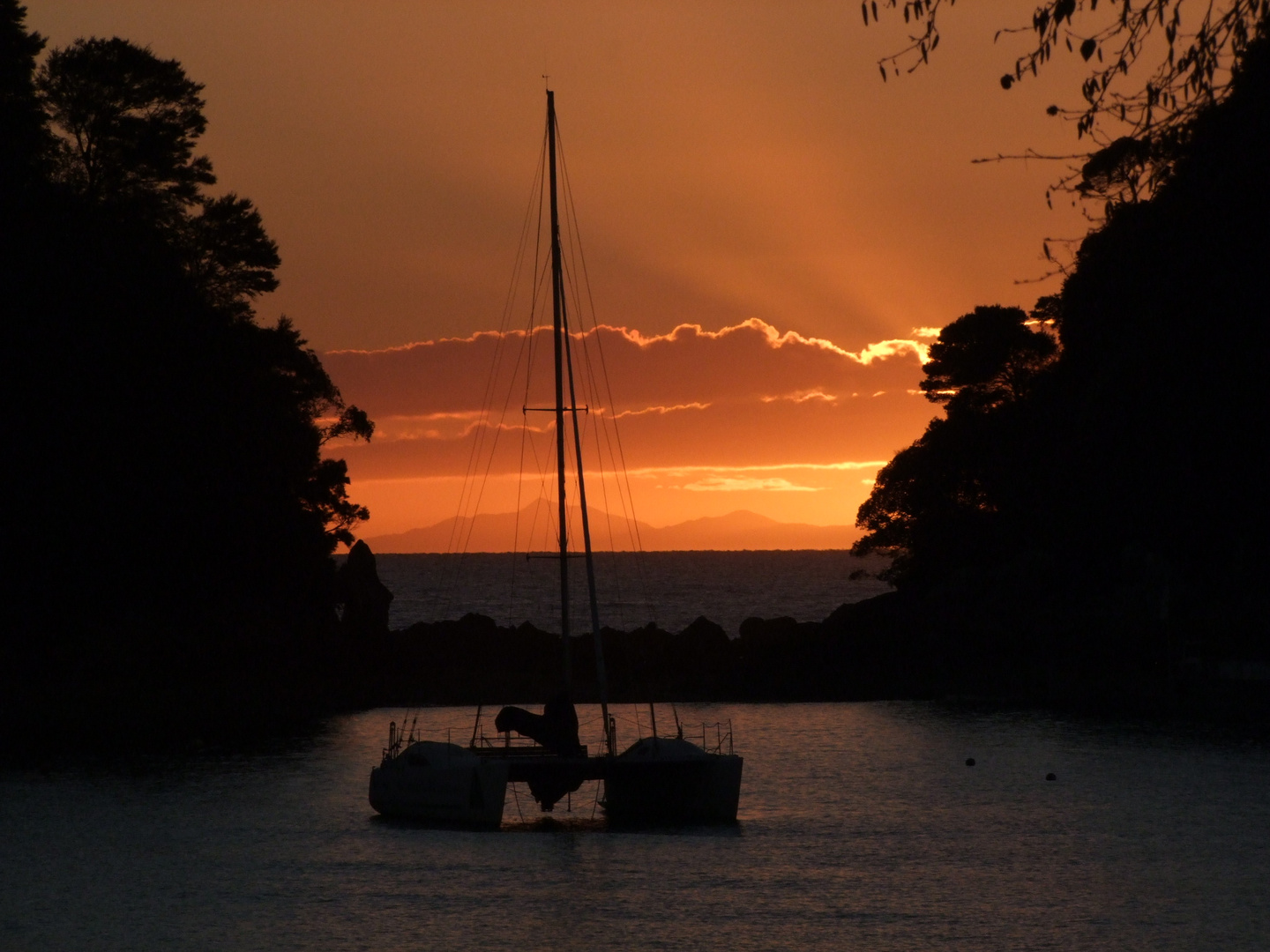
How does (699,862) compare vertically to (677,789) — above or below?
below

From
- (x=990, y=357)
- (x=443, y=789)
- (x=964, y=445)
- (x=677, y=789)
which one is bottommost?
(x=443, y=789)

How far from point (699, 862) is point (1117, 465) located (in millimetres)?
24339

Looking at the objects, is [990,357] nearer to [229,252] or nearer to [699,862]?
[229,252]

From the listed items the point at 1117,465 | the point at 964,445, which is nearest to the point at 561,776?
the point at 1117,465

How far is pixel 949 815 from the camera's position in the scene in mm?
41781

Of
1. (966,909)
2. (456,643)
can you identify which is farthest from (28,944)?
(456,643)

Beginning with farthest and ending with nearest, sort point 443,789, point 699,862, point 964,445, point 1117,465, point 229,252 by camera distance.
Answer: point 964,445, point 229,252, point 1117,465, point 443,789, point 699,862

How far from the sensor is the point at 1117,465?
164 feet

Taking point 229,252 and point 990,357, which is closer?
point 229,252

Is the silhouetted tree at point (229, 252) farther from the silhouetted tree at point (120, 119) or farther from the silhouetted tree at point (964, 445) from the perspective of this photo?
the silhouetted tree at point (964, 445)

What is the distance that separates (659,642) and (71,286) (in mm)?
42039

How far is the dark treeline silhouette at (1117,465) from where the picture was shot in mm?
24031

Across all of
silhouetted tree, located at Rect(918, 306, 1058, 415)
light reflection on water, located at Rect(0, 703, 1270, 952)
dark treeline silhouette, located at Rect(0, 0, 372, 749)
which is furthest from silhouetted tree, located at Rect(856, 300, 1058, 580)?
dark treeline silhouette, located at Rect(0, 0, 372, 749)

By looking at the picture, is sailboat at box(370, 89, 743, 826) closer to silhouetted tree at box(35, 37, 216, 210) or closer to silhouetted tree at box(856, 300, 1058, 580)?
silhouetted tree at box(35, 37, 216, 210)
